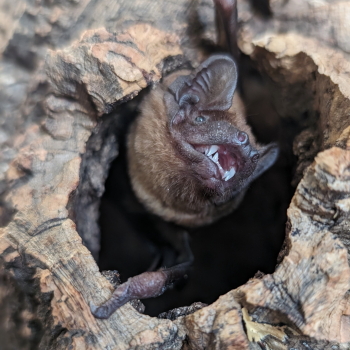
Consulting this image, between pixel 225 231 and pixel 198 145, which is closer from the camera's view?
pixel 198 145

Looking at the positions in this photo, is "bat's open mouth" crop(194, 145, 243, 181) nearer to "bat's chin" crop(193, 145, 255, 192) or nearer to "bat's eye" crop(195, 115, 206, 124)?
"bat's chin" crop(193, 145, 255, 192)

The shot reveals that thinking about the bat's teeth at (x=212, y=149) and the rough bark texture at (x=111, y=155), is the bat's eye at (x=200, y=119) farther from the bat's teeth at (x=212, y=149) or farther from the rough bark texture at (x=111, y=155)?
the rough bark texture at (x=111, y=155)

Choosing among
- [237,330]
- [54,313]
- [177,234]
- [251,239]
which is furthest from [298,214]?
[177,234]

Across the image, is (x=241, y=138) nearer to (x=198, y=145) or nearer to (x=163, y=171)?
(x=198, y=145)

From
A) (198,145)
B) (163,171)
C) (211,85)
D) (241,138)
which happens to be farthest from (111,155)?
(241,138)

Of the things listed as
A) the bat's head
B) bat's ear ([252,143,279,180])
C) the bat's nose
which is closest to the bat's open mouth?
the bat's head

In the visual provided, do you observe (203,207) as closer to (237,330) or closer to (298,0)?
(237,330)
